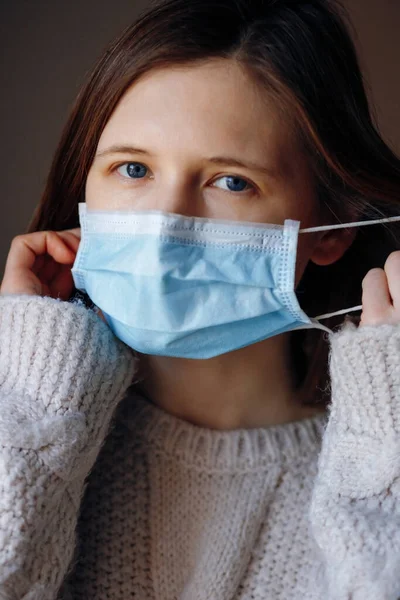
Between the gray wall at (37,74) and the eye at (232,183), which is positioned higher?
the gray wall at (37,74)

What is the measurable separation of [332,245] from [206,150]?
0.33 metres

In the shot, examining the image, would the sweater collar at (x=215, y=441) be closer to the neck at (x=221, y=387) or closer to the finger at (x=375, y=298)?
the neck at (x=221, y=387)

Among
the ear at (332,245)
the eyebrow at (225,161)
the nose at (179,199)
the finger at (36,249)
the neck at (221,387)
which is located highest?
the eyebrow at (225,161)

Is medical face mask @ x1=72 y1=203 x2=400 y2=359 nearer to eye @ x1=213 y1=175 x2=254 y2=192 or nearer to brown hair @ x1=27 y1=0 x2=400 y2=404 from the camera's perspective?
eye @ x1=213 y1=175 x2=254 y2=192

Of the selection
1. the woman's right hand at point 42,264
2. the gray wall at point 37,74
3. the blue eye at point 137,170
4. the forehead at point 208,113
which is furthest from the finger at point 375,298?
the gray wall at point 37,74

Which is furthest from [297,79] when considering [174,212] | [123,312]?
[123,312]

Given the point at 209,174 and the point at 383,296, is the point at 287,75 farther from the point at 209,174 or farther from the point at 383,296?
the point at 383,296

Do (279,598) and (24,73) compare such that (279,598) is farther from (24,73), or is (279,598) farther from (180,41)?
(24,73)

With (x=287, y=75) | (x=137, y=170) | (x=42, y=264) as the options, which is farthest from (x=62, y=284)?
(x=287, y=75)

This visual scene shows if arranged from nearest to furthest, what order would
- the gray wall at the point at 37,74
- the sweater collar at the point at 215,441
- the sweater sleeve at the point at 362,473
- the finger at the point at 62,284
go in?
the sweater sleeve at the point at 362,473
the sweater collar at the point at 215,441
the finger at the point at 62,284
the gray wall at the point at 37,74

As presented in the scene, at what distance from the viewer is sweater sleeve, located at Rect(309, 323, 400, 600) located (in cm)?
97

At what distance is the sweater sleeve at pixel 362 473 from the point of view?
0.97m

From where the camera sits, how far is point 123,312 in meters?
1.09

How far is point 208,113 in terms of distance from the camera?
3.48 ft
